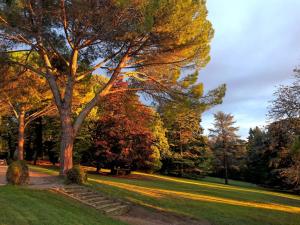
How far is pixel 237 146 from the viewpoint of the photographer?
52.2 m

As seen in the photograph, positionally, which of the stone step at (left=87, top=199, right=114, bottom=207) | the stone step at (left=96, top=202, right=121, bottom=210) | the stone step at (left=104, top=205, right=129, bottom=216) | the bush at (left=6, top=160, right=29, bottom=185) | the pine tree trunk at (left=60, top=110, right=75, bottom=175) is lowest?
the stone step at (left=104, top=205, right=129, bottom=216)

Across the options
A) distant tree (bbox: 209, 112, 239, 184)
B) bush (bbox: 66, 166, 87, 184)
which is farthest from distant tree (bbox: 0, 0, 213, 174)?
distant tree (bbox: 209, 112, 239, 184)

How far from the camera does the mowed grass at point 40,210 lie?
8.71 m

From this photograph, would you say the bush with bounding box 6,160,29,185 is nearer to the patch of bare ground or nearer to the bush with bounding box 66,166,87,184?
the bush with bounding box 66,166,87,184

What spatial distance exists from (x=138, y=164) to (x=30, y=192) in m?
18.2

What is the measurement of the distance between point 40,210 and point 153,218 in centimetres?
568

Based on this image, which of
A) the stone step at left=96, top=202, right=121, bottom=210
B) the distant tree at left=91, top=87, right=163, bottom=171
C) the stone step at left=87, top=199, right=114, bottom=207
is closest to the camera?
the stone step at left=96, top=202, right=121, bottom=210

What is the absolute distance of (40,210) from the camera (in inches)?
397

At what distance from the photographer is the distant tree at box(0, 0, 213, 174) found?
15.7 m

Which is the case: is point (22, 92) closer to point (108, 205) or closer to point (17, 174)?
point (17, 174)

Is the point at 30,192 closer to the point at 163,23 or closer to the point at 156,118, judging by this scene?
the point at 163,23

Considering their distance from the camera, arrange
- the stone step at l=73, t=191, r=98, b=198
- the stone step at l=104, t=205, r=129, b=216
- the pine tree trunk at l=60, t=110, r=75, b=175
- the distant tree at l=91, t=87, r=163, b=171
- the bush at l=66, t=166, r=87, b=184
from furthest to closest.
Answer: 1. the distant tree at l=91, t=87, r=163, b=171
2. the pine tree trunk at l=60, t=110, r=75, b=175
3. the bush at l=66, t=166, r=87, b=184
4. the stone step at l=73, t=191, r=98, b=198
5. the stone step at l=104, t=205, r=129, b=216

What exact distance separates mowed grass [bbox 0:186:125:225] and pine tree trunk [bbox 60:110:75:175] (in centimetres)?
391

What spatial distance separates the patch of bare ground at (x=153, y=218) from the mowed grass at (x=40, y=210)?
5.27ft
